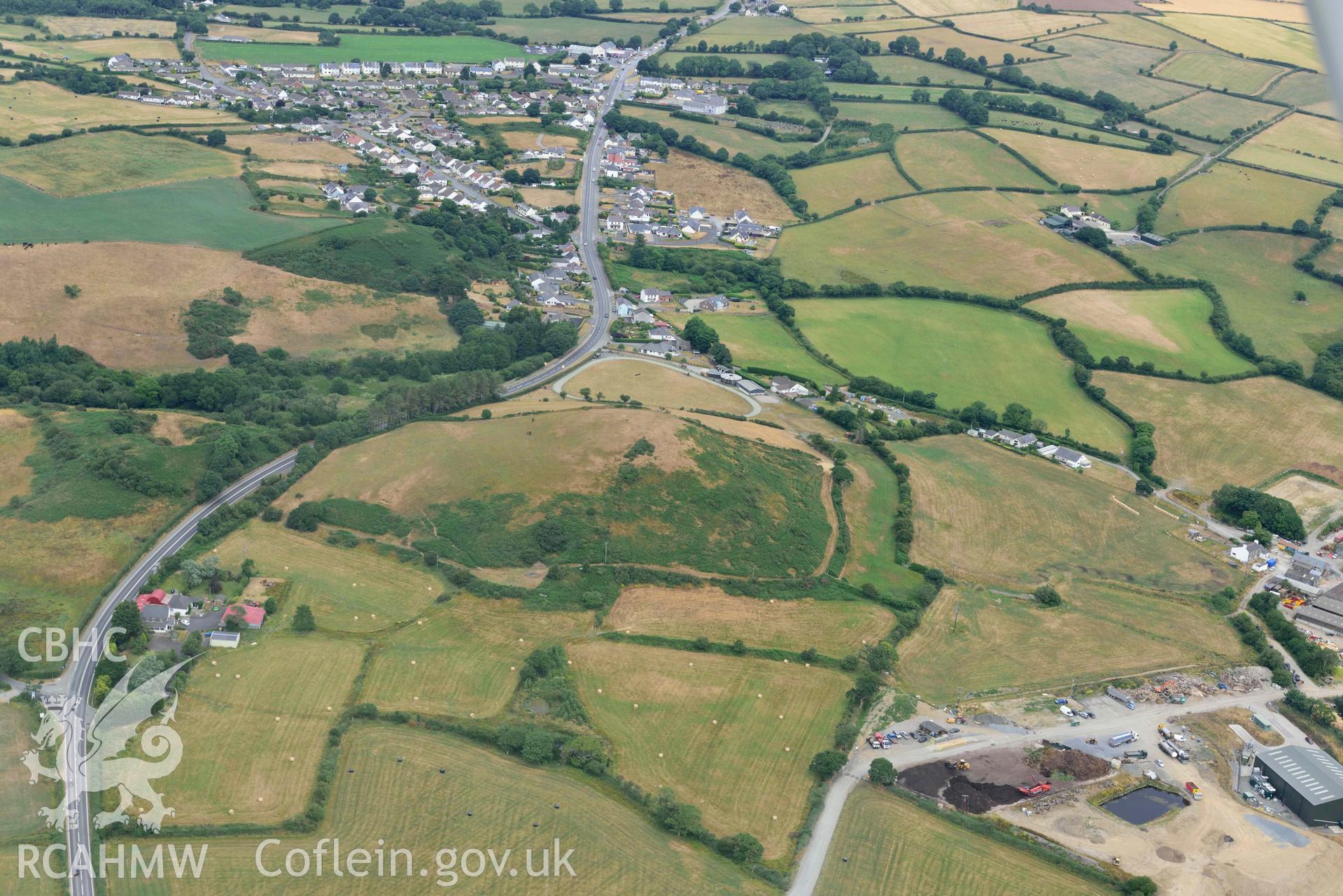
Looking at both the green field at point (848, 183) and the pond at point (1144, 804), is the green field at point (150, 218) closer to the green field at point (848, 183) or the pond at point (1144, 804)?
the green field at point (848, 183)

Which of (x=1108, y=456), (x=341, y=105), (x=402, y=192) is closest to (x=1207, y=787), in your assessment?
(x=1108, y=456)

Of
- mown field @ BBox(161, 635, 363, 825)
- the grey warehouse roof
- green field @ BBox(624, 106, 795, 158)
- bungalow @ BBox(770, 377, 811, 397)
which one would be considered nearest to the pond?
the grey warehouse roof

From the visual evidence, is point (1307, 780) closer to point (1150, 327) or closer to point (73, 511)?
point (1150, 327)

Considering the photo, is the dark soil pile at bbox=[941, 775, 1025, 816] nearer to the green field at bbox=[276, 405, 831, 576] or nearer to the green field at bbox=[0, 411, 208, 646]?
the green field at bbox=[276, 405, 831, 576]

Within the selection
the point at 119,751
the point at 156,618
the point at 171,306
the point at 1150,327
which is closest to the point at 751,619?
the point at 156,618

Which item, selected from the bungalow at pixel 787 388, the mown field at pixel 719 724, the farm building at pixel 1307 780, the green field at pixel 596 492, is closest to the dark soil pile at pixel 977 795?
the mown field at pixel 719 724

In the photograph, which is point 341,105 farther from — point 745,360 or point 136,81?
point 745,360
